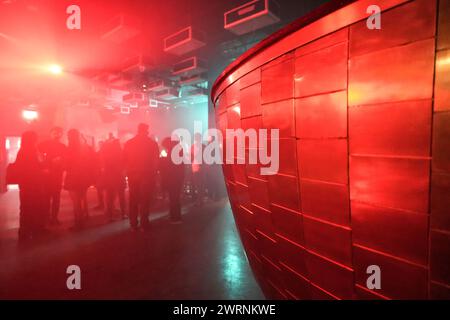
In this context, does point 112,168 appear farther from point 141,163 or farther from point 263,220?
point 263,220

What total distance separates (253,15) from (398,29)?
4053mm

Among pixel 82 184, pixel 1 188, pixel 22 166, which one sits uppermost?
pixel 22 166

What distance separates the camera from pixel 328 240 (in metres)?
0.58

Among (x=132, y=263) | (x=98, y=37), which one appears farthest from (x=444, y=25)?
(x=98, y=37)

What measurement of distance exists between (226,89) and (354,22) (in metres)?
0.46

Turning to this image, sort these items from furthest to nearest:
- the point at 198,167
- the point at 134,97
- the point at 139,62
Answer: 1. the point at 134,97
2. the point at 139,62
3. the point at 198,167

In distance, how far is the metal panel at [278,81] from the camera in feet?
1.97

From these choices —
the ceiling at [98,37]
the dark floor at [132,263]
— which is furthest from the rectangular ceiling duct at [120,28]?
the dark floor at [132,263]

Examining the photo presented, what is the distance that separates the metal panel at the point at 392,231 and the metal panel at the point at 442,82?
0.19 meters

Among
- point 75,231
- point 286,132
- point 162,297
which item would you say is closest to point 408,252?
point 286,132

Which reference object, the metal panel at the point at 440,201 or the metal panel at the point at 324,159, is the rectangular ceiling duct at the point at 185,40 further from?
the metal panel at the point at 440,201

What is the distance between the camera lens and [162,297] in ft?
7.12

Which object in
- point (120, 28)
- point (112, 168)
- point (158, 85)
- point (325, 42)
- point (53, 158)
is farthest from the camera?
point (158, 85)
